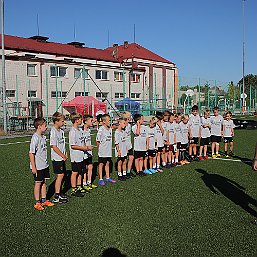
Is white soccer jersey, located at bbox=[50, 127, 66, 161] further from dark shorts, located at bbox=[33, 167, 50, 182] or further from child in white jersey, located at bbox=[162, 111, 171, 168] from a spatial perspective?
child in white jersey, located at bbox=[162, 111, 171, 168]

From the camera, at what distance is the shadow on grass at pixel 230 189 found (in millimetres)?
6227

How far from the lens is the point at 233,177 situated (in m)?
8.35

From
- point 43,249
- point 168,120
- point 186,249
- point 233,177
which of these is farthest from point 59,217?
point 168,120

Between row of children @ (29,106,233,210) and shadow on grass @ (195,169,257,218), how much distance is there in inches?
60.7

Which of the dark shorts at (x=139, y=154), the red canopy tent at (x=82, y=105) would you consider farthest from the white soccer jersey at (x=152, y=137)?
the red canopy tent at (x=82, y=105)

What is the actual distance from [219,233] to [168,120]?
5.59 m

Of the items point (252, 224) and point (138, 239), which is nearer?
point (138, 239)

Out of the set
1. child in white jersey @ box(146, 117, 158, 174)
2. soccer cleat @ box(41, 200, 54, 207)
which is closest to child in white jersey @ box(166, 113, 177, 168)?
child in white jersey @ box(146, 117, 158, 174)

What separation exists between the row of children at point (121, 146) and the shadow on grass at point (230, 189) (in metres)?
1.54

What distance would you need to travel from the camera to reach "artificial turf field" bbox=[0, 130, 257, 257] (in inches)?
174

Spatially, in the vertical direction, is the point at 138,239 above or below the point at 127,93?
below

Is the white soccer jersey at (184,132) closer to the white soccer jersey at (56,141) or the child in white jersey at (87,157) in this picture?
the child in white jersey at (87,157)

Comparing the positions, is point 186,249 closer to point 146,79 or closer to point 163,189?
point 163,189

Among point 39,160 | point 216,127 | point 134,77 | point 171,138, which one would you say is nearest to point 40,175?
point 39,160
